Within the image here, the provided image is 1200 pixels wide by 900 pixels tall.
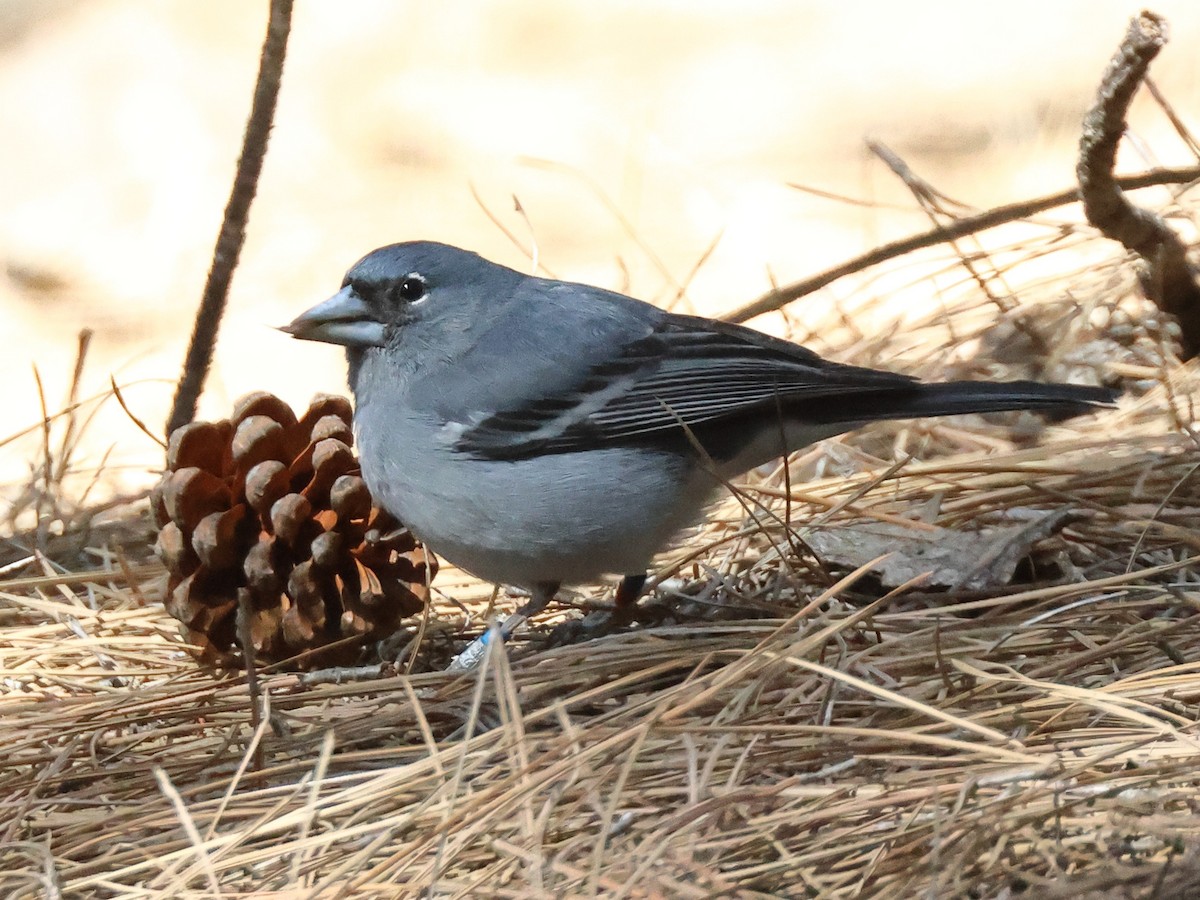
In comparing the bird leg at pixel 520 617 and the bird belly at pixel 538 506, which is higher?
the bird belly at pixel 538 506

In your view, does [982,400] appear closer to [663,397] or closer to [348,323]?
[663,397]

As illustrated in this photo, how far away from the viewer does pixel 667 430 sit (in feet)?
8.68

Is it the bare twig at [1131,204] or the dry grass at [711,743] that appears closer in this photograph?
the dry grass at [711,743]

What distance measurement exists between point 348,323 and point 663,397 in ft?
2.48

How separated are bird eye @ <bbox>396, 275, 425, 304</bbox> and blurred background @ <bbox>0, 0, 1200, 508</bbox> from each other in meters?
2.03

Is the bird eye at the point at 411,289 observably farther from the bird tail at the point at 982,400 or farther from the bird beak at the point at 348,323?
the bird tail at the point at 982,400

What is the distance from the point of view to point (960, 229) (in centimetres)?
356

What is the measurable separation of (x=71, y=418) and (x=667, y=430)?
1753mm

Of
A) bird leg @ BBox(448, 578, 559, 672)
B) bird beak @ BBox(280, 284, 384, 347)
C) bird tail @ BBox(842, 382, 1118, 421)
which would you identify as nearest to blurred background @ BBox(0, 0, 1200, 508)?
bird beak @ BBox(280, 284, 384, 347)

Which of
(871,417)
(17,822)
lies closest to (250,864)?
(17,822)

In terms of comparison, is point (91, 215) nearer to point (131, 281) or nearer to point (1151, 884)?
point (131, 281)

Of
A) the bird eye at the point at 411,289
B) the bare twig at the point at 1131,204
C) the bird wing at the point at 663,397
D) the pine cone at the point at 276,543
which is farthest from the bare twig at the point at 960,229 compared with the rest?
the pine cone at the point at 276,543

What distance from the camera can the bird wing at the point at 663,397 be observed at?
259 centimetres

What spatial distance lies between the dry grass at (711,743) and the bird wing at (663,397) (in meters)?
0.32
